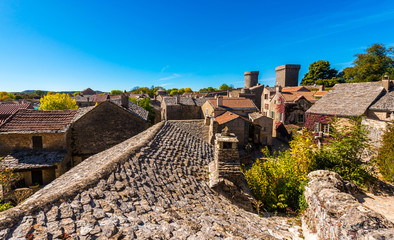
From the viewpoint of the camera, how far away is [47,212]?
142 inches

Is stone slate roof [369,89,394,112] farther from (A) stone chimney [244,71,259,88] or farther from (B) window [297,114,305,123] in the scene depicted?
(A) stone chimney [244,71,259,88]

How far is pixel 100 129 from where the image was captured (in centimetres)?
1858

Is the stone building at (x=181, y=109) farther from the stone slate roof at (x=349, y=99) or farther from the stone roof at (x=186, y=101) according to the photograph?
the stone slate roof at (x=349, y=99)

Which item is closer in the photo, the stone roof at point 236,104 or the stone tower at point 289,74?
the stone roof at point 236,104

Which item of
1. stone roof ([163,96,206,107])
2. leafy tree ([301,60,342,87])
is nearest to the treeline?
leafy tree ([301,60,342,87])

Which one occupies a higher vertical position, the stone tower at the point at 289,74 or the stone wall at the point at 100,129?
the stone tower at the point at 289,74

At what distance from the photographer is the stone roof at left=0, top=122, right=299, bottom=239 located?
335 centimetres

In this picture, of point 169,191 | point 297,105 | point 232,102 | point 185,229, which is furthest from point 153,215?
point 297,105

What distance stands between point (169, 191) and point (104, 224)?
2.48 meters

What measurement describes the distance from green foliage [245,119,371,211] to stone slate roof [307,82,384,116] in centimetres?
1224

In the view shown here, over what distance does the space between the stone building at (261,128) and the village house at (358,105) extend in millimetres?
5813

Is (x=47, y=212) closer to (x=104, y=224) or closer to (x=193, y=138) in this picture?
(x=104, y=224)

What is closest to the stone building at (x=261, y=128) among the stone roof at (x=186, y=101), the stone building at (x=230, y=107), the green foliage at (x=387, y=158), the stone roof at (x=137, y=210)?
the stone building at (x=230, y=107)

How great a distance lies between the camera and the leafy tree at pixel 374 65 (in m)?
A: 39.9
